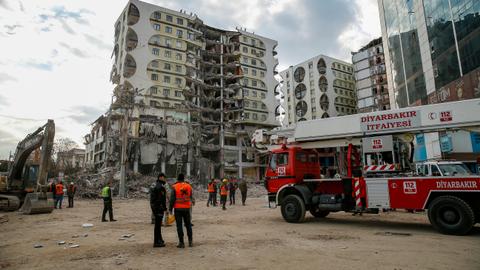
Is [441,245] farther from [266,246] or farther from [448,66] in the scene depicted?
[448,66]

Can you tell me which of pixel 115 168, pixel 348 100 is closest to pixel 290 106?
pixel 348 100

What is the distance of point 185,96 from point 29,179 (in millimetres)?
42406

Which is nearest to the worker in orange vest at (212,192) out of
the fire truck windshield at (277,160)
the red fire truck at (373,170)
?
the red fire truck at (373,170)

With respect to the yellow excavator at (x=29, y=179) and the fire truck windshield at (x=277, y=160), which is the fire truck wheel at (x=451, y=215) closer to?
the fire truck windshield at (x=277, y=160)

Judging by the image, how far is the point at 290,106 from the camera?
9731cm

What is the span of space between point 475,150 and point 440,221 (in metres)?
16.1

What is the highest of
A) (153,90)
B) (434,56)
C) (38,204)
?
(153,90)

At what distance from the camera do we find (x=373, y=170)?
1074cm

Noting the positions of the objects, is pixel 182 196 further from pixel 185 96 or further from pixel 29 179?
pixel 185 96

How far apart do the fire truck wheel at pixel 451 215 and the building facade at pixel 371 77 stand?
70385 millimetres

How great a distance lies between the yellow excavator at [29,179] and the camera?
16.4 meters

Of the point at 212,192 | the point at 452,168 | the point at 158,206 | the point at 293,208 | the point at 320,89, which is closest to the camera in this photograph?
the point at 158,206

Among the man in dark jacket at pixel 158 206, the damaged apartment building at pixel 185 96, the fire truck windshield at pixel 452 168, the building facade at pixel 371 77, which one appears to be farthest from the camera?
the building facade at pixel 371 77

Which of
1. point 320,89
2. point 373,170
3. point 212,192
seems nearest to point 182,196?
point 373,170
